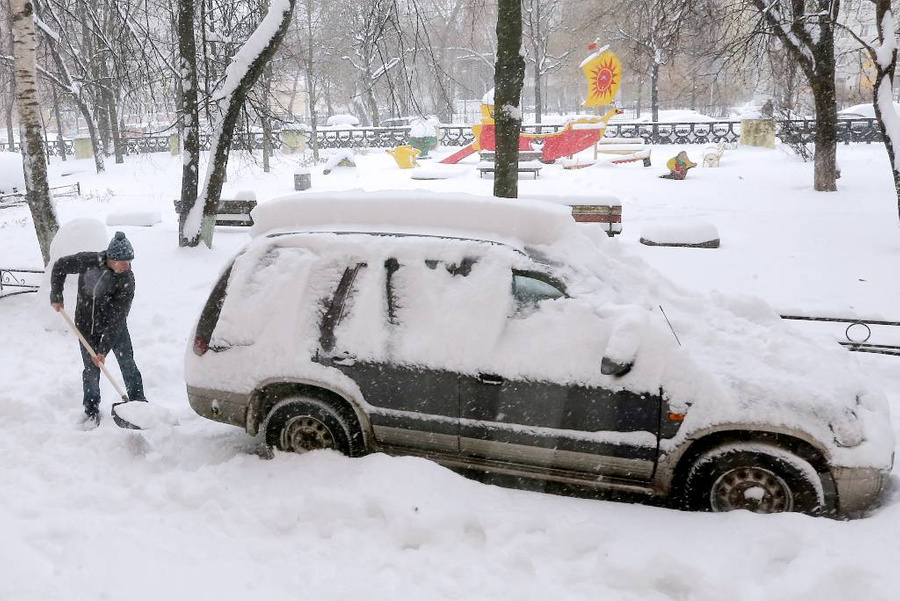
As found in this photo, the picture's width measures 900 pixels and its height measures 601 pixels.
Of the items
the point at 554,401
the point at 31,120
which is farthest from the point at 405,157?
the point at 554,401

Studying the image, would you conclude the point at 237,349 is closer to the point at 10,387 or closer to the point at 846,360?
→ the point at 10,387

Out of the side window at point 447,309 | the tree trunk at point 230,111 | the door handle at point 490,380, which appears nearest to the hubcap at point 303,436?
the side window at point 447,309

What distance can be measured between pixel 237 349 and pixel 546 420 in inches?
83.5

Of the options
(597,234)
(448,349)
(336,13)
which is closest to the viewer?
(448,349)

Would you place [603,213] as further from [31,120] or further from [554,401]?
[31,120]

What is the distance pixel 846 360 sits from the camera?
4488 mm

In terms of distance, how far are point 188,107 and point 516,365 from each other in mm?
9769

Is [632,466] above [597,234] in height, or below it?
below

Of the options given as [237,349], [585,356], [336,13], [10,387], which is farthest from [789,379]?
[336,13]

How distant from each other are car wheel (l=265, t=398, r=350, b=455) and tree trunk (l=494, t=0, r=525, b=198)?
210 inches

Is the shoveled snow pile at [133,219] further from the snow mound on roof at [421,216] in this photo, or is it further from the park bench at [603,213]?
the snow mound on roof at [421,216]

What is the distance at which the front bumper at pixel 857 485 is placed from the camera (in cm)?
371

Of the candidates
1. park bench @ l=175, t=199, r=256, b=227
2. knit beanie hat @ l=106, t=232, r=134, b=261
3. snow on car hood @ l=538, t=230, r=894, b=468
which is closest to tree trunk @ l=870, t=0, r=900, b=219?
snow on car hood @ l=538, t=230, r=894, b=468

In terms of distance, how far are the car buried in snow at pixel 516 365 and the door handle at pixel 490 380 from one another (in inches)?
0.8
